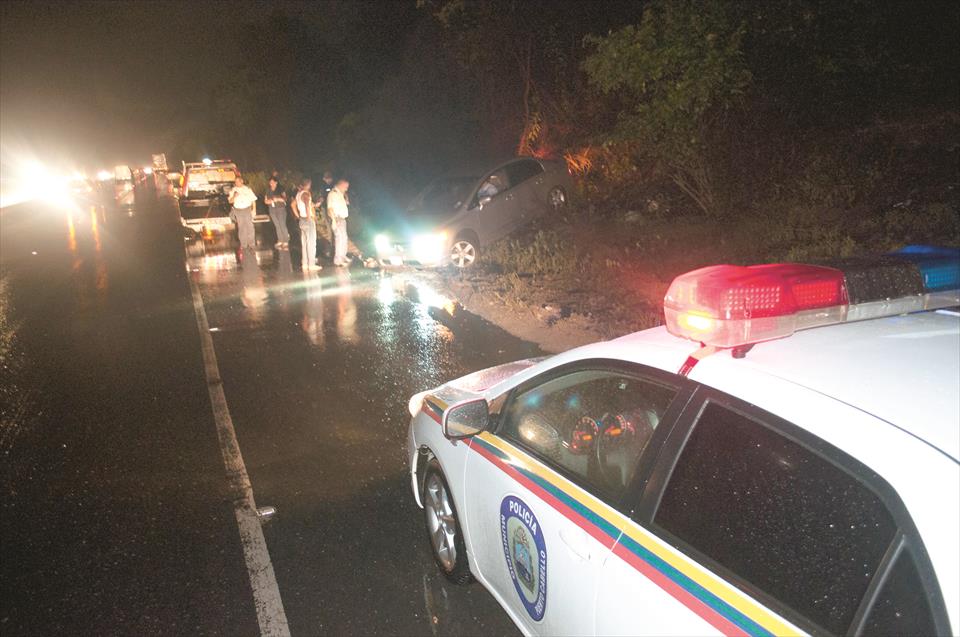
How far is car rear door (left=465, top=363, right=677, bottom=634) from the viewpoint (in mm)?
2250

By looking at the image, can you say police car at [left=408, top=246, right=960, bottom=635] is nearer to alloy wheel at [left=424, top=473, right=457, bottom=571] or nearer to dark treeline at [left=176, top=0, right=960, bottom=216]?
alloy wheel at [left=424, top=473, right=457, bottom=571]

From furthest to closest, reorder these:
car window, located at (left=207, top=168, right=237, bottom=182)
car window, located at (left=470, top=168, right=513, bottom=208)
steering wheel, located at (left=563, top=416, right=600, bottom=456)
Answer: car window, located at (left=207, top=168, right=237, bottom=182) < car window, located at (left=470, top=168, right=513, bottom=208) < steering wheel, located at (left=563, top=416, right=600, bottom=456)

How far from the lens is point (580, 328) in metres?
8.23

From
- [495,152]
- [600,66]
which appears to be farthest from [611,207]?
[495,152]

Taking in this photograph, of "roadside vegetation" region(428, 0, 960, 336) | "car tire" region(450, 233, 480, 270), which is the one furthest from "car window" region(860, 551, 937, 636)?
"car tire" region(450, 233, 480, 270)

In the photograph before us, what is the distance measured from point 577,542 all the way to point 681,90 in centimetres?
840

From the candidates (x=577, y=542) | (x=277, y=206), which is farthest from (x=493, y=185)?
(x=577, y=542)

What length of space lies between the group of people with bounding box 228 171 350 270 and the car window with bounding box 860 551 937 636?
12076 mm

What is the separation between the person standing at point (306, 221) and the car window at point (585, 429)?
10.3 metres

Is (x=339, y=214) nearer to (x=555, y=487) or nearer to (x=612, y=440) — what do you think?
(x=612, y=440)

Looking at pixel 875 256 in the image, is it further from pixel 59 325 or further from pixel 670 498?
pixel 59 325

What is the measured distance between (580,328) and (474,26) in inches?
444

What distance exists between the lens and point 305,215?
12656mm

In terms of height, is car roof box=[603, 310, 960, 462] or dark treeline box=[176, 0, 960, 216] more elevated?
dark treeline box=[176, 0, 960, 216]
